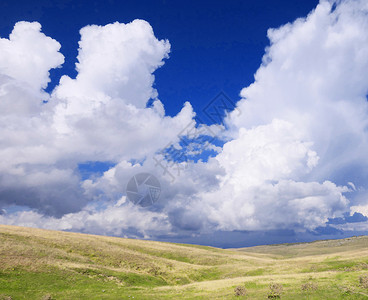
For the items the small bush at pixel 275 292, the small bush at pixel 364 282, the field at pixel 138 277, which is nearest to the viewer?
the small bush at pixel 364 282

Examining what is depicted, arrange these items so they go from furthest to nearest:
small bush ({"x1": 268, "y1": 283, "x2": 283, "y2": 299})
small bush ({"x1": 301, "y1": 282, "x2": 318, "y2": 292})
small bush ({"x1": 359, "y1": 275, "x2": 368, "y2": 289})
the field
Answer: the field < small bush ({"x1": 301, "y1": 282, "x2": 318, "y2": 292}) < small bush ({"x1": 268, "y1": 283, "x2": 283, "y2": 299}) < small bush ({"x1": 359, "y1": 275, "x2": 368, "y2": 289})

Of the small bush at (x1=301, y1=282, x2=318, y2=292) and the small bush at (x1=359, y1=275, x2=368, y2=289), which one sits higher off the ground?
the small bush at (x1=359, y1=275, x2=368, y2=289)

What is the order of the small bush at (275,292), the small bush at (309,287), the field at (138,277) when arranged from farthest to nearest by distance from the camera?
the field at (138,277) → the small bush at (309,287) → the small bush at (275,292)

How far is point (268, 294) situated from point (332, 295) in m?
6.26

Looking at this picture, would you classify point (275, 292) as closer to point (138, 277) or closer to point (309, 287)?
point (309, 287)

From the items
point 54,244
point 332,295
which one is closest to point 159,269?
point 54,244

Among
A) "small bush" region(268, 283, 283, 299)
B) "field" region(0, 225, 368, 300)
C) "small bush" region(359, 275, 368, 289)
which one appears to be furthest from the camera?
"field" region(0, 225, 368, 300)

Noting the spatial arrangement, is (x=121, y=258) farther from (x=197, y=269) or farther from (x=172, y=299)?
(x=172, y=299)

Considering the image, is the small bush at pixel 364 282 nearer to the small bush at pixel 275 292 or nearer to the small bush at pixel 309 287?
the small bush at pixel 309 287

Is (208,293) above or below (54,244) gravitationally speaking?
below

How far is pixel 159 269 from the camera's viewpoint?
185ft

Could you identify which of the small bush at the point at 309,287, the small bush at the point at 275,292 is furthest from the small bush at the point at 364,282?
the small bush at the point at 275,292

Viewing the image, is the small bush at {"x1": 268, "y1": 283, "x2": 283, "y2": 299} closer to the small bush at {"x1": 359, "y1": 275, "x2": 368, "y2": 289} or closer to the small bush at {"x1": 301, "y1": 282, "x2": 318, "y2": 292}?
the small bush at {"x1": 301, "y1": 282, "x2": 318, "y2": 292}

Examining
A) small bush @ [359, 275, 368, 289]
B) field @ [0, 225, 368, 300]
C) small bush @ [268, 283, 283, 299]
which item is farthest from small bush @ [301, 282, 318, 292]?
small bush @ [359, 275, 368, 289]
